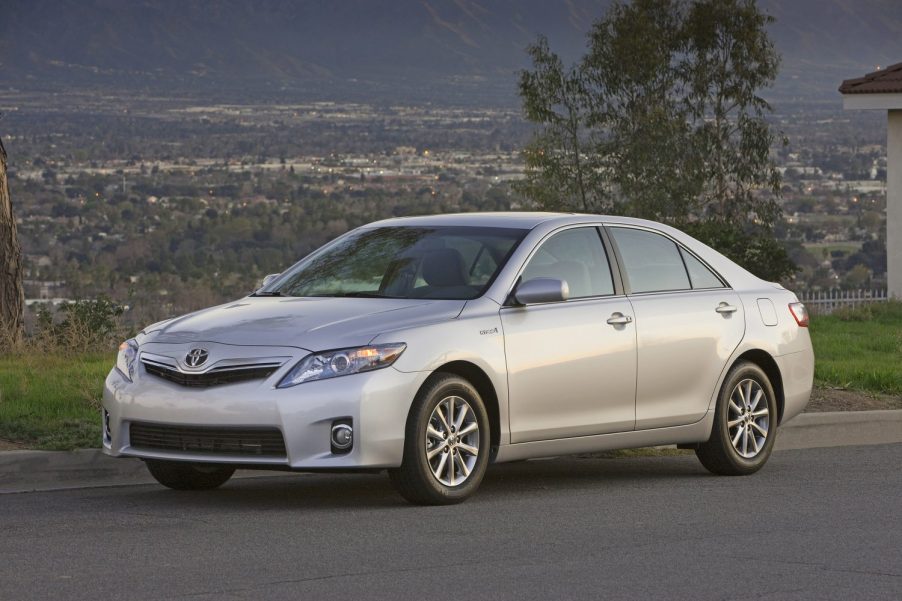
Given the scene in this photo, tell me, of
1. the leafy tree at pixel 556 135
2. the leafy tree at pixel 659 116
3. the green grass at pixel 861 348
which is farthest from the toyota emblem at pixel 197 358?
the leafy tree at pixel 556 135

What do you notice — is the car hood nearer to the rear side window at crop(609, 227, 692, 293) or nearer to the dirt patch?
the rear side window at crop(609, 227, 692, 293)

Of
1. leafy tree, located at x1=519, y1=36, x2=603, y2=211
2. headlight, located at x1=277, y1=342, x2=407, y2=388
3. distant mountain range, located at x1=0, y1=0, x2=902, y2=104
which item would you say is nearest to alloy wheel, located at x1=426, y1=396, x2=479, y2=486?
headlight, located at x1=277, y1=342, x2=407, y2=388

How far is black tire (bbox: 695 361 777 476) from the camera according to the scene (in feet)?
35.3

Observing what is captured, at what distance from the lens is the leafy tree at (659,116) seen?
1406 inches

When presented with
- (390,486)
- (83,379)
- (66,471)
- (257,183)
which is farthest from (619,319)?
(257,183)

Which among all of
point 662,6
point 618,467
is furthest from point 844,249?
point 618,467

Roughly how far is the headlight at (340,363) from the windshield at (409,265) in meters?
0.88

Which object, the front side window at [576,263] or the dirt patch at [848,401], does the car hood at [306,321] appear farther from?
the dirt patch at [848,401]

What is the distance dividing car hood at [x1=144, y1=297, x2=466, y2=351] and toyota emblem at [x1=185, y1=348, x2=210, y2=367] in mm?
97

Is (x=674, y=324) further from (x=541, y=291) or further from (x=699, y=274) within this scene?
(x=541, y=291)

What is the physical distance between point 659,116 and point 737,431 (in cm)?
2635

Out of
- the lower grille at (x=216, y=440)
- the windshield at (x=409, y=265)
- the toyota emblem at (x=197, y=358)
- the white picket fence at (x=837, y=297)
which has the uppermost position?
the windshield at (x=409, y=265)

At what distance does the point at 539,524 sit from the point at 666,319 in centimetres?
215

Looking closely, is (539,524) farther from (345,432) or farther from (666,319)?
(666,319)
